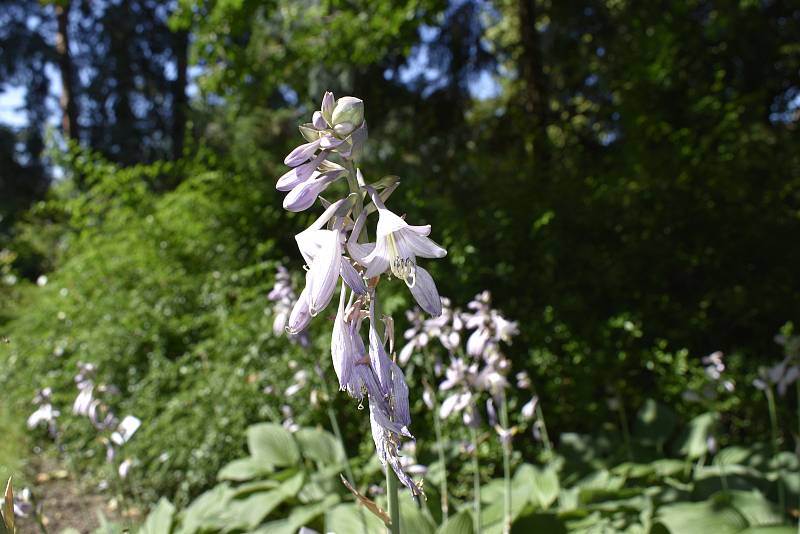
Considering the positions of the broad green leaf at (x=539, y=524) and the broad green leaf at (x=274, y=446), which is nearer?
the broad green leaf at (x=539, y=524)

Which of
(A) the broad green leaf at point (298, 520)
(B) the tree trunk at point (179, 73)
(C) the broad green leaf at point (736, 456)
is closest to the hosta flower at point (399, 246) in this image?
(A) the broad green leaf at point (298, 520)

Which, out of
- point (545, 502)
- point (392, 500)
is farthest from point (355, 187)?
point (545, 502)

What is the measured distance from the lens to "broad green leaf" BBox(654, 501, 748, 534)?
2.37 m

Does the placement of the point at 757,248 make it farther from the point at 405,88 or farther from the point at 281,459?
the point at 405,88

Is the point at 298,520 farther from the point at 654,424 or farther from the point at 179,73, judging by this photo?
the point at 179,73

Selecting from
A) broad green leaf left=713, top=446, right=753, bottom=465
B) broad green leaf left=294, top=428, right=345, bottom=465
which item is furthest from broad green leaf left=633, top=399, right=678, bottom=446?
broad green leaf left=294, top=428, right=345, bottom=465

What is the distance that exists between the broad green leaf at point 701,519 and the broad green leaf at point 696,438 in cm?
98

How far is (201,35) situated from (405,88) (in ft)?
7.96

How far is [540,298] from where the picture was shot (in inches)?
182

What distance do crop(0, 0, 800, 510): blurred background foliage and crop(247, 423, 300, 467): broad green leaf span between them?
0.45 m

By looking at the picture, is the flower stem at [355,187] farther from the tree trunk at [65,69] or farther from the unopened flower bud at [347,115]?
the tree trunk at [65,69]

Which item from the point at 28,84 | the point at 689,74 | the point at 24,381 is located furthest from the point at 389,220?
the point at 28,84

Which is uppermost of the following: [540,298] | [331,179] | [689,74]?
[689,74]

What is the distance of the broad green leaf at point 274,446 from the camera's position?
3639 mm
